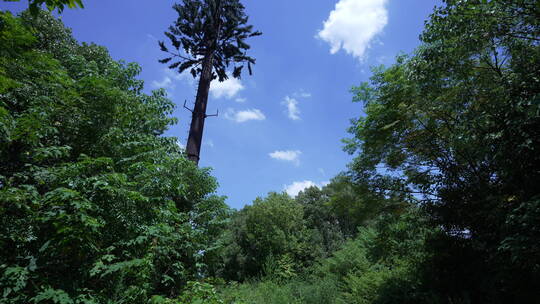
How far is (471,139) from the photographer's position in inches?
211

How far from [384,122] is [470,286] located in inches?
199

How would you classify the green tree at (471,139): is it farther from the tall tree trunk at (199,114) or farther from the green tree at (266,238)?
the green tree at (266,238)

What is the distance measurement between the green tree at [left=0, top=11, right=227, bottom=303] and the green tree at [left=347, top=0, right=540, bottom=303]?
585 centimetres

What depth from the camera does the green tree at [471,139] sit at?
4652 millimetres

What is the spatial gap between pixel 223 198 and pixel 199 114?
3099 millimetres

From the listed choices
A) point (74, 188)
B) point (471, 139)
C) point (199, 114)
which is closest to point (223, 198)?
point (199, 114)

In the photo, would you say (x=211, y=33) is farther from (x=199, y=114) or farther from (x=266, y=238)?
(x=266, y=238)

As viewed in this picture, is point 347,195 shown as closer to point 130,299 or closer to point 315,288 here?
point 315,288

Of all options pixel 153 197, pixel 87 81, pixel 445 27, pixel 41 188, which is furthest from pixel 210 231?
pixel 445 27

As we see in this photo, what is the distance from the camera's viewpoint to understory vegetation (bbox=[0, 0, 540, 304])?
3.74m

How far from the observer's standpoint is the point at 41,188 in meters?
4.58

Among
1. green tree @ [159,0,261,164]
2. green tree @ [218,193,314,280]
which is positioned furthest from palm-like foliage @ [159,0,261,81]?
green tree @ [218,193,314,280]

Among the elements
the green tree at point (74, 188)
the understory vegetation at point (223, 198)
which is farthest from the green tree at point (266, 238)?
the green tree at point (74, 188)

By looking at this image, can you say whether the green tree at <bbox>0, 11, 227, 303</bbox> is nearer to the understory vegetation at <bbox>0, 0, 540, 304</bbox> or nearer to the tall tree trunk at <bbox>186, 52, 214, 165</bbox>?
the understory vegetation at <bbox>0, 0, 540, 304</bbox>
